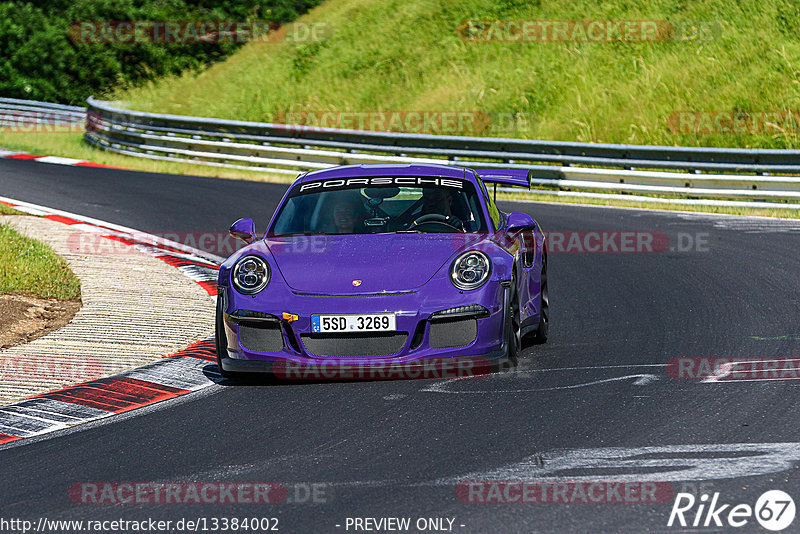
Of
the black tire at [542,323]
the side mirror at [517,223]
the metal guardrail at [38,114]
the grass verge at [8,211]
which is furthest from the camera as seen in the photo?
the metal guardrail at [38,114]

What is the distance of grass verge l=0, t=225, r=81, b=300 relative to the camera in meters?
10.2

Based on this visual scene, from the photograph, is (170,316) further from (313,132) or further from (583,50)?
(583,50)

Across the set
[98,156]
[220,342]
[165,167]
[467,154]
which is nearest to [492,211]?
[220,342]

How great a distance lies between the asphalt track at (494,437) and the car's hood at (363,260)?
0.61 m

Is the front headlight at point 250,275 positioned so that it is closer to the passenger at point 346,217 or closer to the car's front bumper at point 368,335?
the car's front bumper at point 368,335

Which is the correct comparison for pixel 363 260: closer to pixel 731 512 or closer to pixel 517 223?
pixel 517 223

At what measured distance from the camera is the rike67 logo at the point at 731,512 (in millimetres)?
4371

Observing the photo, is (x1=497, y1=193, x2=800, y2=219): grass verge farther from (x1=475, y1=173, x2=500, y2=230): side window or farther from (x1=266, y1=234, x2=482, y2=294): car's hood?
(x1=266, y1=234, x2=482, y2=294): car's hood

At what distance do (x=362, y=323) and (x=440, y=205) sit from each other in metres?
1.59

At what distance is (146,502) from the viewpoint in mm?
4887

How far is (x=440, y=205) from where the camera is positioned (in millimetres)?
8117

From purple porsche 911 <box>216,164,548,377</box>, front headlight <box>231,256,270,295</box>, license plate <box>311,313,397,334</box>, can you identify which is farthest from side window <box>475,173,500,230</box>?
front headlight <box>231,256,270,295</box>

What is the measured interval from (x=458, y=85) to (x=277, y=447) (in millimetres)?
24329

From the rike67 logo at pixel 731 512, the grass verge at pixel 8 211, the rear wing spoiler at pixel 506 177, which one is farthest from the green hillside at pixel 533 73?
the rike67 logo at pixel 731 512
